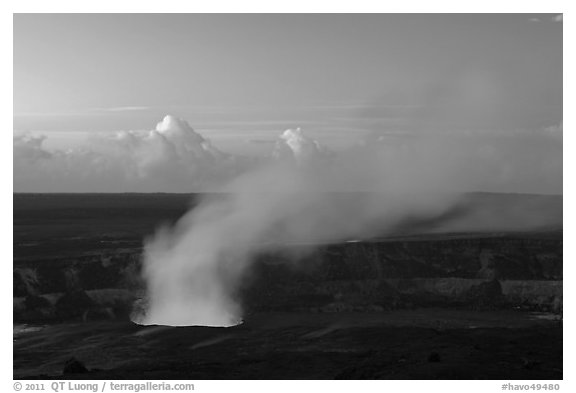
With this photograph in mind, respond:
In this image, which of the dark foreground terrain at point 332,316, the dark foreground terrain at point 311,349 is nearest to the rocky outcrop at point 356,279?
the dark foreground terrain at point 332,316

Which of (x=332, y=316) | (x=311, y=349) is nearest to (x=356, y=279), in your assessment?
(x=332, y=316)

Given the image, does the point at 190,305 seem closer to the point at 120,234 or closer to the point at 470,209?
the point at 120,234

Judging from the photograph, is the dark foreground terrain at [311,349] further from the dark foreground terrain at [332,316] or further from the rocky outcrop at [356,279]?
the rocky outcrop at [356,279]

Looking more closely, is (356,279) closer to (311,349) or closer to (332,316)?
(332,316)

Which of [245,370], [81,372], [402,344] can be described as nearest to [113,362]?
[81,372]

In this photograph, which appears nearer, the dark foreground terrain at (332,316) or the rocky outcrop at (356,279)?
the dark foreground terrain at (332,316)

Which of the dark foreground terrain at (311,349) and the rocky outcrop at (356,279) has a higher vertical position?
the rocky outcrop at (356,279)
